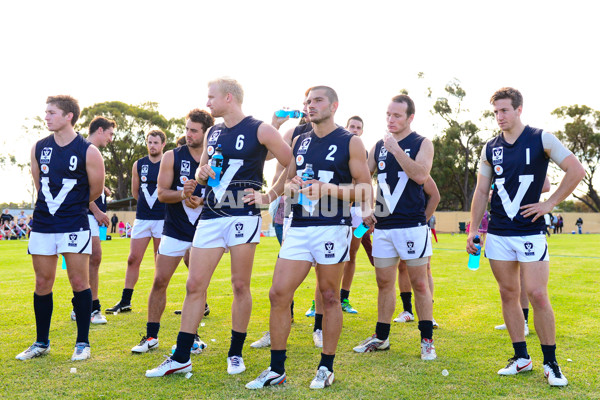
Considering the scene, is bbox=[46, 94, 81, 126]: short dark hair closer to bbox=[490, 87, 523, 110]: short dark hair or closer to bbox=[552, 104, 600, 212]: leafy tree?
bbox=[490, 87, 523, 110]: short dark hair

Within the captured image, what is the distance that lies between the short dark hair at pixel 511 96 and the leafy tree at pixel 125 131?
49.4m

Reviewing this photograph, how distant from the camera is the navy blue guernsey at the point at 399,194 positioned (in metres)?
5.48

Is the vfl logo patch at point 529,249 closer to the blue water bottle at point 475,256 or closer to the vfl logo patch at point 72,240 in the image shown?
the blue water bottle at point 475,256

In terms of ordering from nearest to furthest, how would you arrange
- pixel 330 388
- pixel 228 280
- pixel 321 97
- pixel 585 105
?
pixel 330 388 < pixel 321 97 < pixel 228 280 < pixel 585 105

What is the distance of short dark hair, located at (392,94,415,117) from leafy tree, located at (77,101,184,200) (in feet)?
159

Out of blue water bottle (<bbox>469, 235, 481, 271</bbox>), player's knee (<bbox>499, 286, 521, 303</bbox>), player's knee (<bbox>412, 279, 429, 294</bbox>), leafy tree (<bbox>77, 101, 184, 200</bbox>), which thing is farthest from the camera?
leafy tree (<bbox>77, 101, 184, 200</bbox>)

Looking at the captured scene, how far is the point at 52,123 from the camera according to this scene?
17.2 feet

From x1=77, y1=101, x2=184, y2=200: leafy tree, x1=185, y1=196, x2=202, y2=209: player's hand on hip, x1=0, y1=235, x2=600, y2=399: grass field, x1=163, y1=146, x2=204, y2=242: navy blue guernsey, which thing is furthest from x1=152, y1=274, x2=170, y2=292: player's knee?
x1=77, y1=101, x2=184, y2=200: leafy tree

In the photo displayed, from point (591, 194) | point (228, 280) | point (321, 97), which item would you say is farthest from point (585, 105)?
point (321, 97)

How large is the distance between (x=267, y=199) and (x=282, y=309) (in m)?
1.05

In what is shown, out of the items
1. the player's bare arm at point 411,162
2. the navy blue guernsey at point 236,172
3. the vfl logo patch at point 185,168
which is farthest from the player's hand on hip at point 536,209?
the vfl logo patch at point 185,168

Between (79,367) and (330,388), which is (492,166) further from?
(79,367)

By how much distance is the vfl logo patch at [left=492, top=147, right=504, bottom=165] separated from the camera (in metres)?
4.83

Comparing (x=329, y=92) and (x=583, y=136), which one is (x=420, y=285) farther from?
(x=583, y=136)
